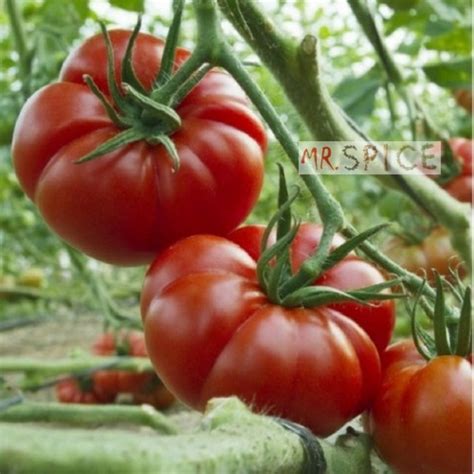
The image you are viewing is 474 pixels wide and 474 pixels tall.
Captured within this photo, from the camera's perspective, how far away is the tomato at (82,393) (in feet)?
4.95

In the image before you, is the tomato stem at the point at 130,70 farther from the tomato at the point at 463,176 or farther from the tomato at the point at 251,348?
the tomato at the point at 463,176

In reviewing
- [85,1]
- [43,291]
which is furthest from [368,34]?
[43,291]

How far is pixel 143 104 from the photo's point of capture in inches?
22.6

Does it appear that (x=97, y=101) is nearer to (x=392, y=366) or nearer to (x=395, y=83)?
(x=392, y=366)

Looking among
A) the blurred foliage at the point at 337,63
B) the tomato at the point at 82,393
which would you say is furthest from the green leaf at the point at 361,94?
the tomato at the point at 82,393

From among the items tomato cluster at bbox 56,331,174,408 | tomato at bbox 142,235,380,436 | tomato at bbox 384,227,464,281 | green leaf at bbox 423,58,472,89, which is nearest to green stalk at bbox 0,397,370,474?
tomato at bbox 142,235,380,436

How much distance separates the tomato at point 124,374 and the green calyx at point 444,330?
0.95 m

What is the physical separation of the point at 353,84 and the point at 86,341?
4.24 feet

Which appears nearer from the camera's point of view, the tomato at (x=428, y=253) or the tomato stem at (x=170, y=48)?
the tomato stem at (x=170, y=48)

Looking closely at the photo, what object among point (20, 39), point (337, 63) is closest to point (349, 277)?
point (20, 39)

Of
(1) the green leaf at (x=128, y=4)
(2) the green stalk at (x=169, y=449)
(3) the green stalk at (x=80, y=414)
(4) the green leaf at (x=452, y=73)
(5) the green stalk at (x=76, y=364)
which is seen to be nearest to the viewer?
(2) the green stalk at (x=169, y=449)

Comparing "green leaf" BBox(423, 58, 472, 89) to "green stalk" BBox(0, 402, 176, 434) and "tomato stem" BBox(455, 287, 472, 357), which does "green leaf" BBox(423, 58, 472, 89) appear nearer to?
"green stalk" BBox(0, 402, 176, 434)

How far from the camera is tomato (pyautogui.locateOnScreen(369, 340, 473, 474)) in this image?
1.71ft

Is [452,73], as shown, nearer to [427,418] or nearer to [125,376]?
[125,376]
